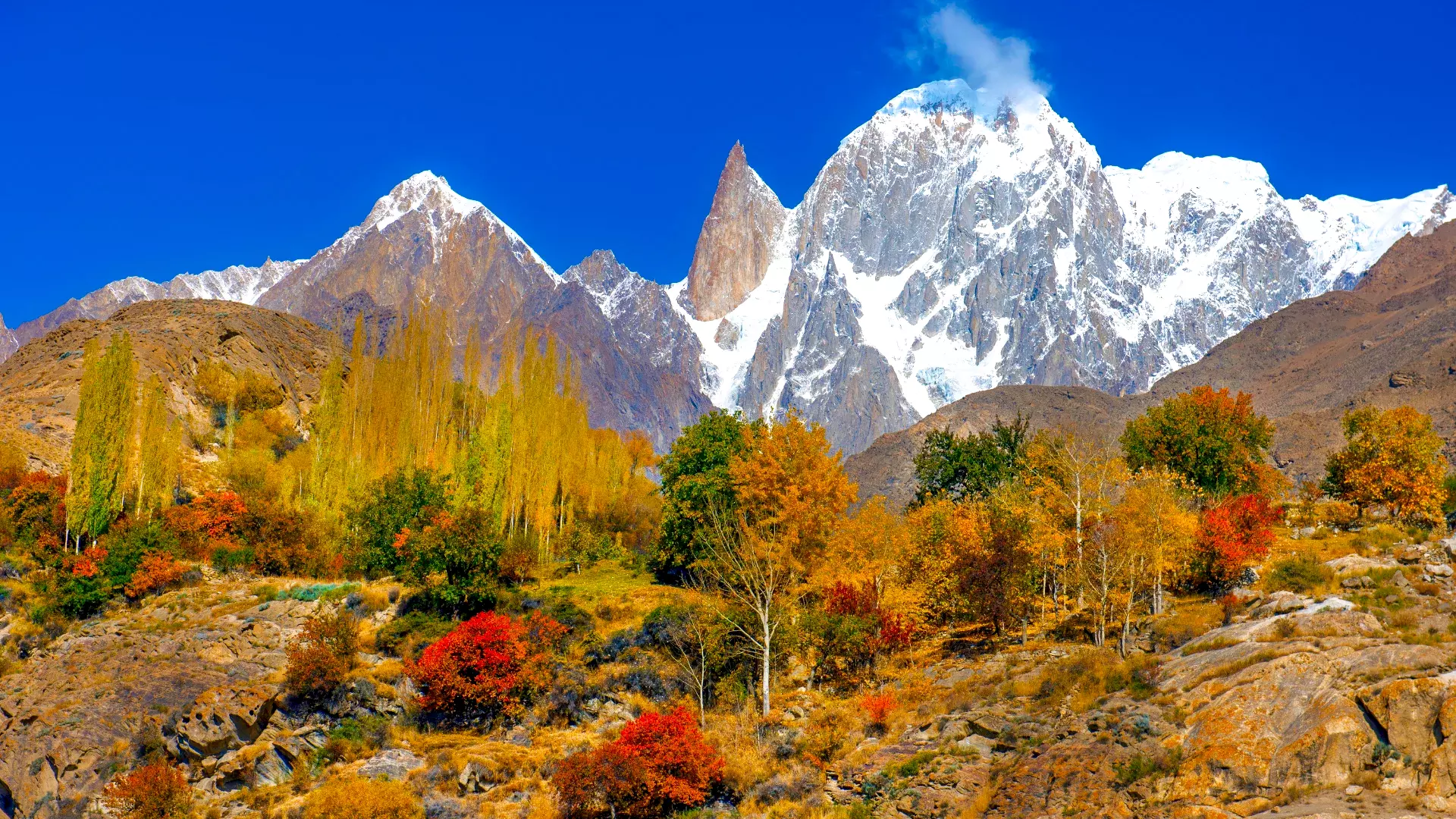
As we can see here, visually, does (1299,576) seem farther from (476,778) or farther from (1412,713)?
(476,778)

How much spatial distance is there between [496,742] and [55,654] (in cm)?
1905

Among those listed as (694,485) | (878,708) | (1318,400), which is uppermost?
(1318,400)

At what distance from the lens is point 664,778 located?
2706 centimetres

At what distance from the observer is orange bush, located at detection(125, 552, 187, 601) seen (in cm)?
4334

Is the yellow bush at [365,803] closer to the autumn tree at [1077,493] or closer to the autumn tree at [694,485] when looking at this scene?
the autumn tree at [694,485]

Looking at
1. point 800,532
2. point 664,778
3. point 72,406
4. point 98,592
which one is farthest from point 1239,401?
point 72,406

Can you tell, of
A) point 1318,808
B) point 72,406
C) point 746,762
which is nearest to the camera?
point 1318,808

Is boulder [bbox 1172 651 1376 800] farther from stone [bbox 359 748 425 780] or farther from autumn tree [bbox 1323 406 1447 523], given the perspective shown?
autumn tree [bbox 1323 406 1447 523]

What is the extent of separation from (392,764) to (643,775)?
370 inches

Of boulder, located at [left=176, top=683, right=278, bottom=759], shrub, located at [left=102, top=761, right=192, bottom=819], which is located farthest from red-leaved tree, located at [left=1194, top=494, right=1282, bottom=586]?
shrub, located at [left=102, top=761, right=192, bottom=819]

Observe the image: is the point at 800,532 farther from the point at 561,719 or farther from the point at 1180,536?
the point at 1180,536

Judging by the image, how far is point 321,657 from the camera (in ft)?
114

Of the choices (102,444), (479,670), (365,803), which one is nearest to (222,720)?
(479,670)

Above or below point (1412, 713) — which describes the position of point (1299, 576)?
above
